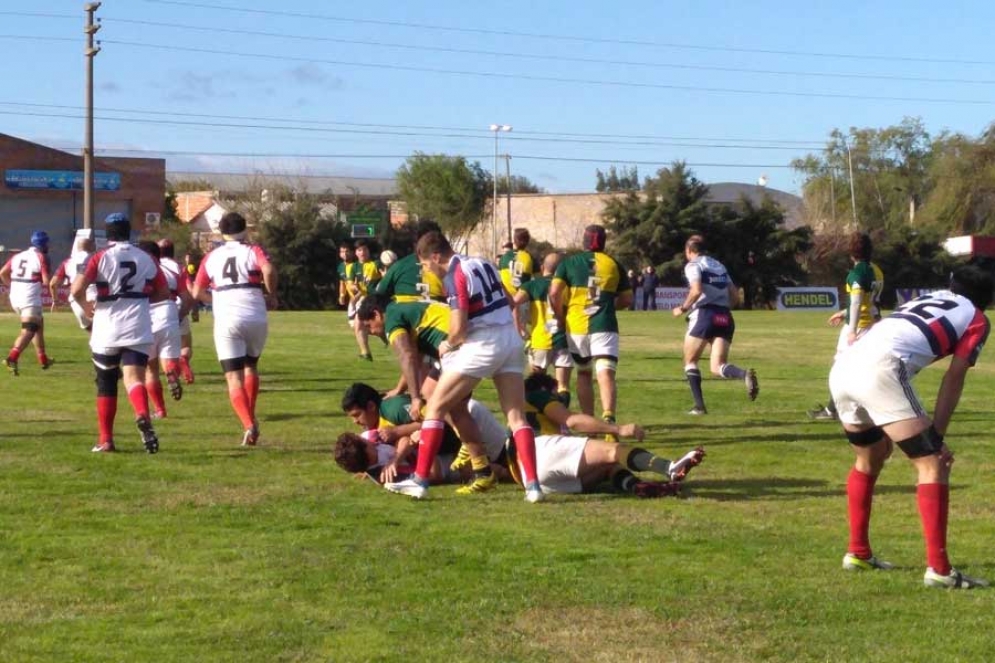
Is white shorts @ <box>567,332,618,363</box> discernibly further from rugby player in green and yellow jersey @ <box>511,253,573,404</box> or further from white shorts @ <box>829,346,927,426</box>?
white shorts @ <box>829,346,927,426</box>

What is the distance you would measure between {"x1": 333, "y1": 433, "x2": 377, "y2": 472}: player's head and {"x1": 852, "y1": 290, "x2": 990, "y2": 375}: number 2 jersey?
168 inches

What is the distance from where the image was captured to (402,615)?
6.74 m

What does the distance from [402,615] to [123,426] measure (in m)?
8.27

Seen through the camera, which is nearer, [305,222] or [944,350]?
[944,350]

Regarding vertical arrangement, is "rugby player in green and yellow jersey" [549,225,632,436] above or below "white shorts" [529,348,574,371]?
above

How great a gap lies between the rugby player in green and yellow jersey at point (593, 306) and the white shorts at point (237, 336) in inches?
105

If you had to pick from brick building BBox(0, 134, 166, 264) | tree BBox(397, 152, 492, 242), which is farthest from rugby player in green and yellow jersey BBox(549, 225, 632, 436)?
tree BBox(397, 152, 492, 242)

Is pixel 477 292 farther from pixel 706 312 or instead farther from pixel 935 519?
pixel 706 312

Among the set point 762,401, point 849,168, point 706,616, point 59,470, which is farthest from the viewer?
point 849,168

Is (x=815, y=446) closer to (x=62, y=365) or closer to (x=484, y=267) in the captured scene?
(x=484, y=267)

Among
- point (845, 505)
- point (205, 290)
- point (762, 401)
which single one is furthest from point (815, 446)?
point (205, 290)

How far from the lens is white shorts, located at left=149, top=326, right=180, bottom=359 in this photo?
15859 mm

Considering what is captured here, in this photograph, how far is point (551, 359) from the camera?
45.4 ft

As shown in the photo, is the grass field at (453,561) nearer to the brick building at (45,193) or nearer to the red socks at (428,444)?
the red socks at (428,444)
